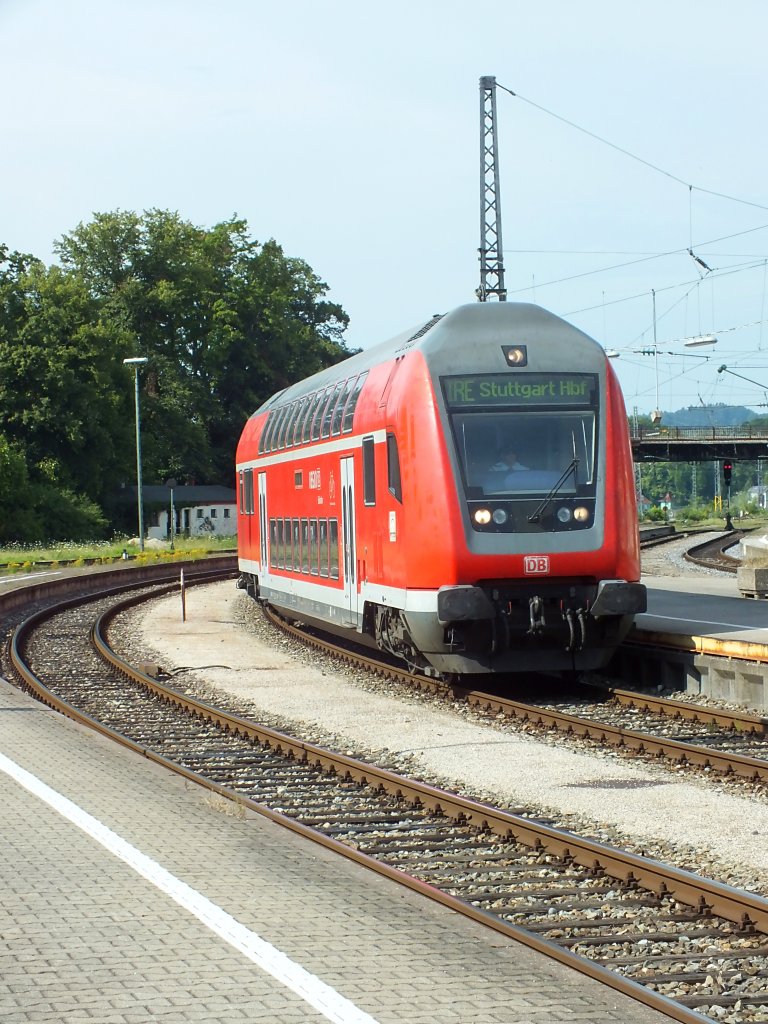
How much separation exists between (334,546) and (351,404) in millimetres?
2023

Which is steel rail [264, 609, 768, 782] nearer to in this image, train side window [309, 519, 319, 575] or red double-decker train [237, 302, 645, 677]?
red double-decker train [237, 302, 645, 677]

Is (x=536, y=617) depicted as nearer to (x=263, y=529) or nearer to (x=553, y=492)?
(x=553, y=492)

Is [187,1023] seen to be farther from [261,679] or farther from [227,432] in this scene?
[227,432]

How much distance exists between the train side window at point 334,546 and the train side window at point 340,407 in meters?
1.19

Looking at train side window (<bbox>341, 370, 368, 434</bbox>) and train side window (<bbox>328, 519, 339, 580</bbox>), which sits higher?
train side window (<bbox>341, 370, 368, 434</bbox>)

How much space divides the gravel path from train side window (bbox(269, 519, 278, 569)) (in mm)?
2374

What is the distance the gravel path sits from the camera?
29.1 feet

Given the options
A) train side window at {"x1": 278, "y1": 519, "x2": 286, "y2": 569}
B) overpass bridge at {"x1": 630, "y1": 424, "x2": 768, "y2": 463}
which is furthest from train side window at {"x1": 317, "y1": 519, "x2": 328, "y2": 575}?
overpass bridge at {"x1": 630, "y1": 424, "x2": 768, "y2": 463}

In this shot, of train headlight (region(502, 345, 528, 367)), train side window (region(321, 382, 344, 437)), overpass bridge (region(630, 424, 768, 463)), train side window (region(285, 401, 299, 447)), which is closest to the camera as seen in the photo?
train headlight (region(502, 345, 528, 367))

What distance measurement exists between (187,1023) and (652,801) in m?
5.50

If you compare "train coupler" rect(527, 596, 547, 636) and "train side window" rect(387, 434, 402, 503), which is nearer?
"train coupler" rect(527, 596, 547, 636)

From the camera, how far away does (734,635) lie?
1666 cm

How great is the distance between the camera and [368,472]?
1706 centimetres

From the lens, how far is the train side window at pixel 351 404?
59.2 feet
